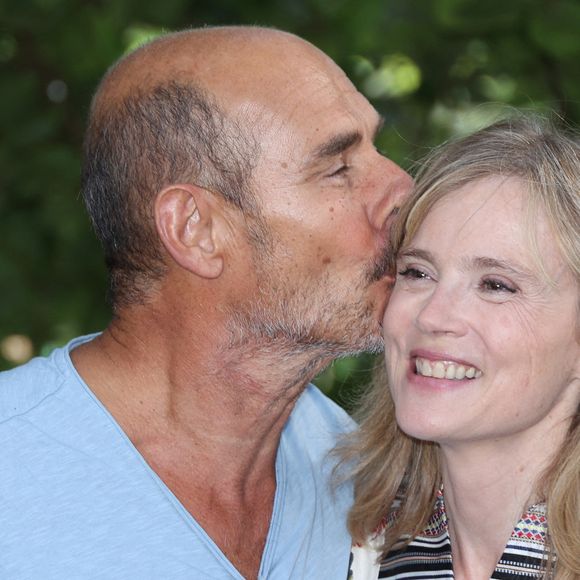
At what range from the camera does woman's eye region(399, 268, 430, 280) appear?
9.11 ft

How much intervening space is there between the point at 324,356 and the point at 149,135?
2.00 feet

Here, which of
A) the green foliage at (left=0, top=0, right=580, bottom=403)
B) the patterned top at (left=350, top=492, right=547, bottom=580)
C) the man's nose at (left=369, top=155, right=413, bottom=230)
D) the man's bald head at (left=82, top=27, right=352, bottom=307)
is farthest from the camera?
the green foliage at (left=0, top=0, right=580, bottom=403)

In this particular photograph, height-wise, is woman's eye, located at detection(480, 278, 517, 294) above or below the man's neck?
above

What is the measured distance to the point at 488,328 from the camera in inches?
103

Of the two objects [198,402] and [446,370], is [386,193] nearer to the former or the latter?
[446,370]

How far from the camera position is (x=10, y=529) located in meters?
2.57

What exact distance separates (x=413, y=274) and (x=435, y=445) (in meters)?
0.48

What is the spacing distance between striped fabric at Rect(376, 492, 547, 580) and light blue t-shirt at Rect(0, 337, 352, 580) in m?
0.15

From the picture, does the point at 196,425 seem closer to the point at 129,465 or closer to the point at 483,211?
the point at 129,465

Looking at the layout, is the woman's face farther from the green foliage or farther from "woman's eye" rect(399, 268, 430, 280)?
the green foliage

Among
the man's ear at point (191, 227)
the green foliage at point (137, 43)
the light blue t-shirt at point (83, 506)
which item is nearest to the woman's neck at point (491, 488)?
the light blue t-shirt at point (83, 506)

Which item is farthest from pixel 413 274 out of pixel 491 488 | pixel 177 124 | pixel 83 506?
pixel 83 506

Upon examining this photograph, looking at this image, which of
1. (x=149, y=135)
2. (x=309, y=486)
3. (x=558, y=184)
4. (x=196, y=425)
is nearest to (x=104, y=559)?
(x=196, y=425)

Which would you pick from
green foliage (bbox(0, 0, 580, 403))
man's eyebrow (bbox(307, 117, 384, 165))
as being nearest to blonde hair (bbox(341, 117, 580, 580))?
man's eyebrow (bbox(307, 117, 384, 165))
